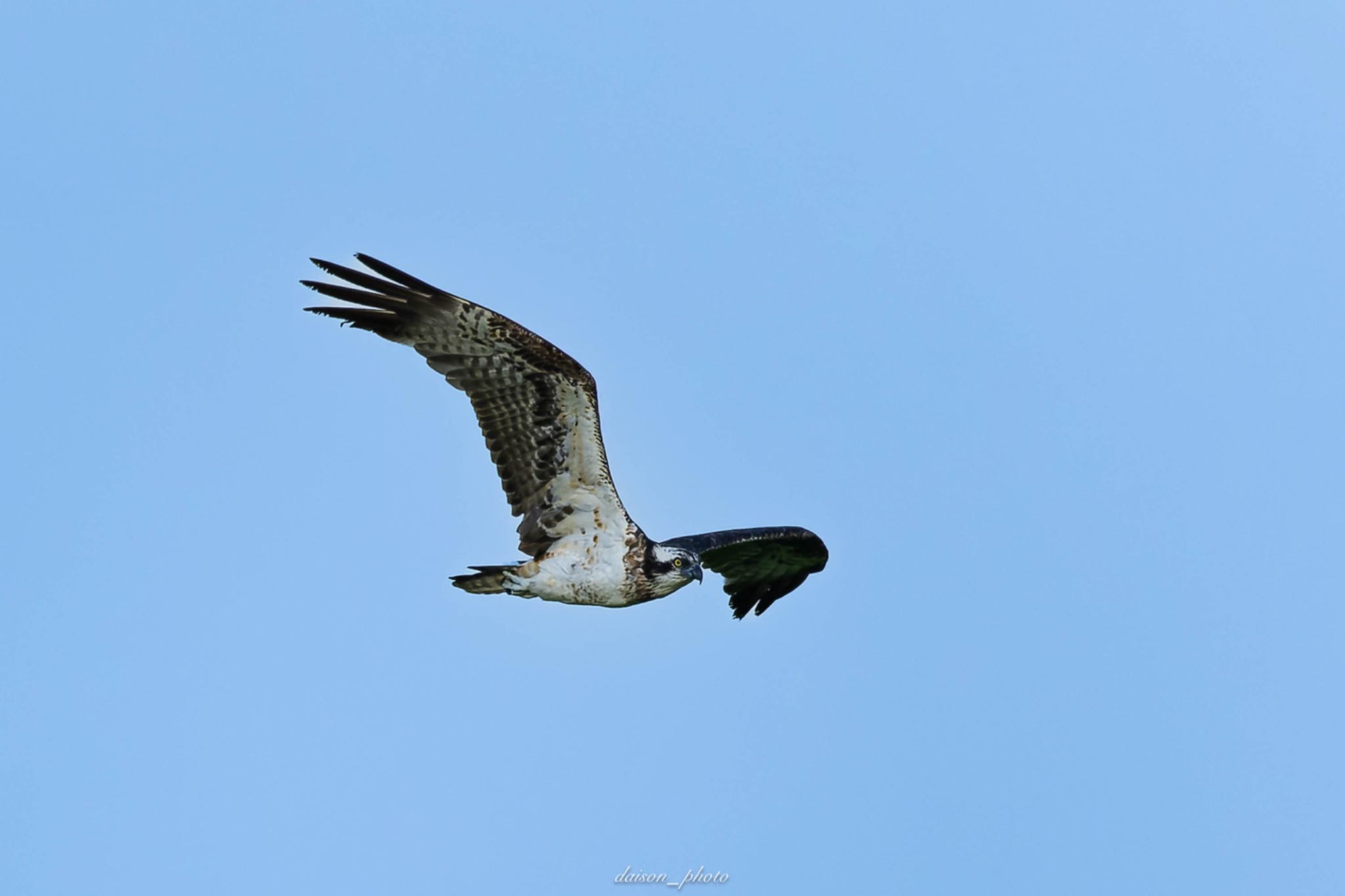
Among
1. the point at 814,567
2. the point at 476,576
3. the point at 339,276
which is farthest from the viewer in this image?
the point at 814,567

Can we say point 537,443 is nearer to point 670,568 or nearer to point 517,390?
point 517,390

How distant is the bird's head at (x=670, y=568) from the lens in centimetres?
1700

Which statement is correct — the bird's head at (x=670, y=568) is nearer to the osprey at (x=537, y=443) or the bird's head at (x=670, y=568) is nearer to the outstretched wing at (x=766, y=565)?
the osprey at (x=537, y=443)

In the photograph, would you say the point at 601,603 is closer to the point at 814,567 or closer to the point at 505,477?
the point at 505,477

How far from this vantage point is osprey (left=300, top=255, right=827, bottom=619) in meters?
16.4

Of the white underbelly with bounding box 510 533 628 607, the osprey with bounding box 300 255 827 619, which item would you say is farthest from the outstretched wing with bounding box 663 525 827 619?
the white underbelly with bounding box 510 533 628 607

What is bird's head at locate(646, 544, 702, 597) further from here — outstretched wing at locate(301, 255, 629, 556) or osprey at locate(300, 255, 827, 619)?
outstretched wing at locate(301, 255, 629, 556)

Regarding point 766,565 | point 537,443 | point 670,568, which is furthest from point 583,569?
point 766,565

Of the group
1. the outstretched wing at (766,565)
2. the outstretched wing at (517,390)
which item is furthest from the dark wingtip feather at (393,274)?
the outstretched wing at (766,565)

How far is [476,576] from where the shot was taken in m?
17.1

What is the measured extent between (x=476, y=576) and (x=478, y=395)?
1.81 m

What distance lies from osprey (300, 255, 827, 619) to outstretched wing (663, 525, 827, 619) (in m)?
1.44

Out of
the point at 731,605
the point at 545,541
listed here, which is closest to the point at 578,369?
the point at 545,541

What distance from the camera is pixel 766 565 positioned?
19.8 metres
